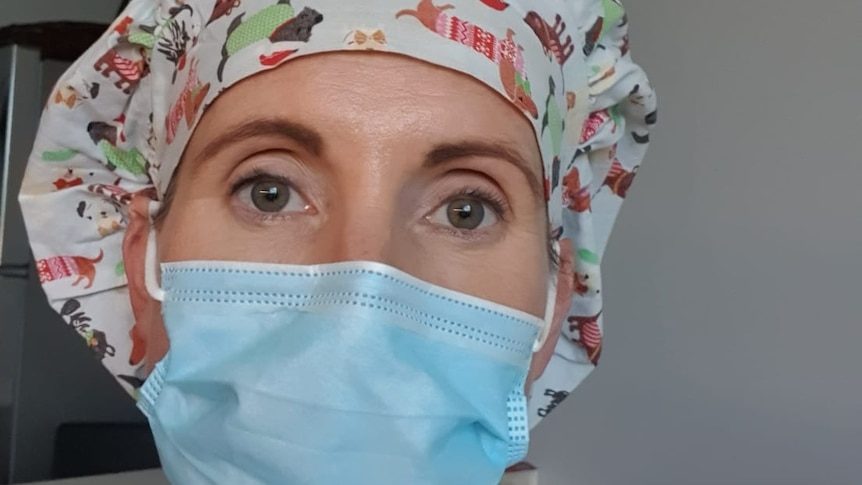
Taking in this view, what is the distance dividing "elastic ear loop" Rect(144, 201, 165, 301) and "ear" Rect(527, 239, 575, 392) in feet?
1.25

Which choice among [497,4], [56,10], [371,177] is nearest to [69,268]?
[371,177]

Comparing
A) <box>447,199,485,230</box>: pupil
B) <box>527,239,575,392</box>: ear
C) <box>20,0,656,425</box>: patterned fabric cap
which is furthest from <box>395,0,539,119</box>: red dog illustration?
<box>527,239,575,392</box>: ear

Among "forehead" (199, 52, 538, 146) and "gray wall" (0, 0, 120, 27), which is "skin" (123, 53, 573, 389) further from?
"gray wall" (0, 0, 120, 27)

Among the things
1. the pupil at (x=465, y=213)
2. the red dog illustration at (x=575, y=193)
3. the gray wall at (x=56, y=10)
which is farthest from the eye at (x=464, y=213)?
the gray wall at (x=56, y=10)

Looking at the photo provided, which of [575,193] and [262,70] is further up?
[262,70]

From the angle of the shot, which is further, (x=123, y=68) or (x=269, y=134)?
(x=123, y=68)

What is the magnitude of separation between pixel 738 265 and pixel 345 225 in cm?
66

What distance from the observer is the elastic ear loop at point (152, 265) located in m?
0.91

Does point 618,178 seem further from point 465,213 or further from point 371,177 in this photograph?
point 371,177

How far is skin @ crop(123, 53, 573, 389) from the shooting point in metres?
0.82

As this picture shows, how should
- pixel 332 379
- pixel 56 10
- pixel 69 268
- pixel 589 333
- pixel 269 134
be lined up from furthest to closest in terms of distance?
1. pixel 56 10
2. pixel 589 333
3. pixel 69 268
4. pixel 269 134
5. pixel 332 379

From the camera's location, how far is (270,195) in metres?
0.87

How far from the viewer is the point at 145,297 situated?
38.1 inches

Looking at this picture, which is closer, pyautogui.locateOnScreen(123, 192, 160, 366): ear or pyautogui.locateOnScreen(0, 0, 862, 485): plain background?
pyautogui.locateOnScreen(123, 192, 160, 366): ear
